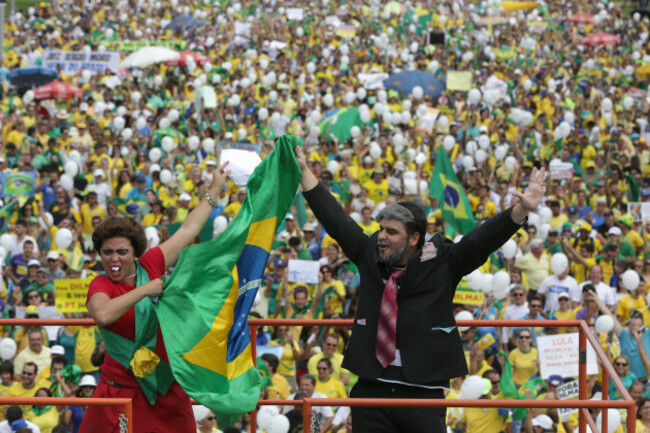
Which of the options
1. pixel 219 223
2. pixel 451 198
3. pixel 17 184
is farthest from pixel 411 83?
pixel 219 223

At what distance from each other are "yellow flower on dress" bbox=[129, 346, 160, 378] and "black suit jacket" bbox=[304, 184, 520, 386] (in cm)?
92

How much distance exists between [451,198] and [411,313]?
903cm

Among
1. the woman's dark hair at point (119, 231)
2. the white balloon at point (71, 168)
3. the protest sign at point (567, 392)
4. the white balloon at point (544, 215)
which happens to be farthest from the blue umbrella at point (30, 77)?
the woman's dark hair at point (119, 231)

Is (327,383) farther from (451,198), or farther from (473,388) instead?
(451,198)

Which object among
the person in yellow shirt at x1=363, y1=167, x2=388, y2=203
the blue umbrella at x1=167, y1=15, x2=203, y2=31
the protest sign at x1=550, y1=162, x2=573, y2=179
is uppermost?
the blue umbrella at x1=167, y1=15, x2=203, y2=31

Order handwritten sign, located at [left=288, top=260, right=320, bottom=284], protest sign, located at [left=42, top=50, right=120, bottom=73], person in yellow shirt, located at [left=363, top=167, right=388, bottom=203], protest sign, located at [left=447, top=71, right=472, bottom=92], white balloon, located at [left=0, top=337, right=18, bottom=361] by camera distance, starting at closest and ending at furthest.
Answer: white balloon, located at [left=0, top=337, right=18, bottom=361] → handwritten sign, located at [left=288, top=260, right=320, bottom=284] → person in yellow shirt, located at [left=363, top=167, right=388, bottom=203] → protest sign, located at [left=447, top=71, right=472, bottom=92] → protest sign, located at [left=42, top=50, right=120, bottom=73]

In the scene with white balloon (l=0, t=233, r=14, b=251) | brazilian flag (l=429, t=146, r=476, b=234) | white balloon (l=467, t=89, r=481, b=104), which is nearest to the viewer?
white balloon (l=0, t=233, r=14, b=251)

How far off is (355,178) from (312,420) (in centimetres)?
1161

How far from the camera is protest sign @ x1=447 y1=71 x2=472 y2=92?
22.2m

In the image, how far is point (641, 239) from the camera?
45.4ft

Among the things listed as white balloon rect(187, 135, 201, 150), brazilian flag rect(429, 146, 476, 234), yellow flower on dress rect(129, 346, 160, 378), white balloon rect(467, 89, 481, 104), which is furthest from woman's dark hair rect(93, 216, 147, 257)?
white balloon rect(467, 89, 481, 104)

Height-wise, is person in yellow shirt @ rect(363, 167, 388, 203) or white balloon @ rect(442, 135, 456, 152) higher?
white balloon @ rect(442, 135, 456, 152)

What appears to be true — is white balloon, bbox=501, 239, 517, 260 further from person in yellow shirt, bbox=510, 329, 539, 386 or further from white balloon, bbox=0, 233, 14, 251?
white balloon, bbox=0, 233, 14, 251

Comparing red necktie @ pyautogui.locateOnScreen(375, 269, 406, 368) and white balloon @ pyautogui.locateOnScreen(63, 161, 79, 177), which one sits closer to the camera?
red necktie @ pyautogui.locateOnScreen(375, 269, 406, 368)
